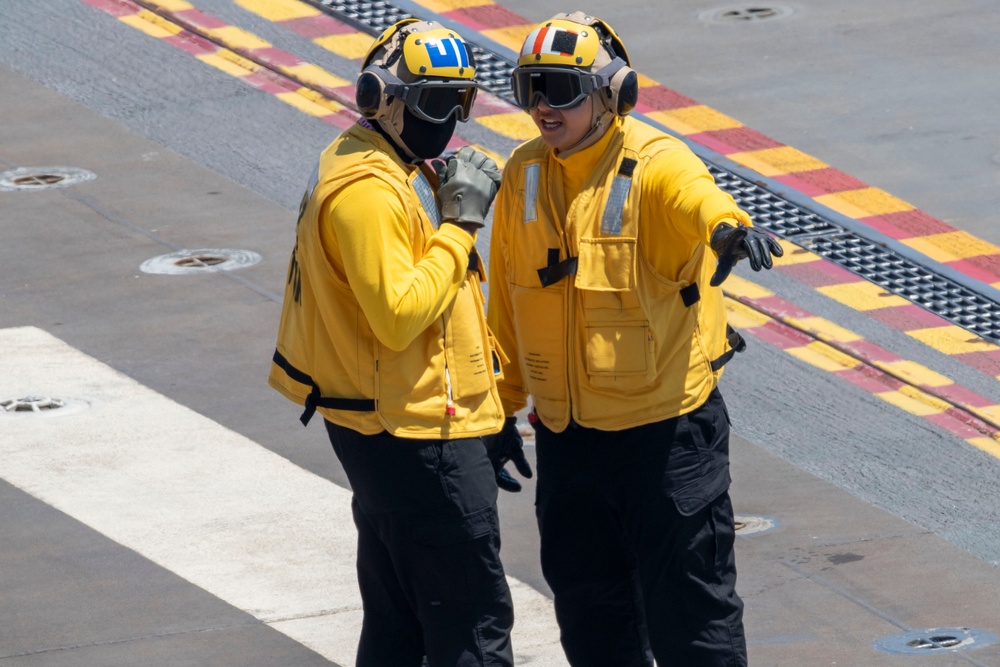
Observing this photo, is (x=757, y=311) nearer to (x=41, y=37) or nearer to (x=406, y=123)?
(x=406, y=123)

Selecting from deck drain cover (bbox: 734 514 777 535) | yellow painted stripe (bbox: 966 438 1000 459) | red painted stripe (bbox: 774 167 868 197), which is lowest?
deck drain cover (bbox: 734 514 777 535)

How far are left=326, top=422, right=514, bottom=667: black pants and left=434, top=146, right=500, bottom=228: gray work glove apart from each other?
0.59 meters

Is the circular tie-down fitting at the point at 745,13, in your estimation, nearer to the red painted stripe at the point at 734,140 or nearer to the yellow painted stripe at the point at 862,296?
the red painted stripe at the point at 734,140

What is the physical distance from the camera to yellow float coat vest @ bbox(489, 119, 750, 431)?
5.02 metres

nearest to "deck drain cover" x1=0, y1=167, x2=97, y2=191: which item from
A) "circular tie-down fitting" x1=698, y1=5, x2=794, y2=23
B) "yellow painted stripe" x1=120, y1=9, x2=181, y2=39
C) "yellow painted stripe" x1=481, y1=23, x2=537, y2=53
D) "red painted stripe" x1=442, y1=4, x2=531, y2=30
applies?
"yellow painted stripe" x1=120, y1=9, x2=181, y2=39

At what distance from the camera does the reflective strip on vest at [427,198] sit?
4.85 metres

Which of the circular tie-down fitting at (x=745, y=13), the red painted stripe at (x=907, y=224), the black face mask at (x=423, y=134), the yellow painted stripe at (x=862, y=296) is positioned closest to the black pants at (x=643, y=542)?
the black face mask at (x=423, y=134)

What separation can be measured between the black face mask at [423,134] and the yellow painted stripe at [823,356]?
13.0 feet

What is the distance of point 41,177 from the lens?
424 inches

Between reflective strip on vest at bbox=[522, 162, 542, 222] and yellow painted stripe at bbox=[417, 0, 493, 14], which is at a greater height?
reflective strip on vest at bbox=[522, 162, 542, 222]

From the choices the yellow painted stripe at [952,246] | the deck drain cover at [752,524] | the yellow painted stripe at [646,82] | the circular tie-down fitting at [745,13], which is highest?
the circular tie-down fitting at [745,13]

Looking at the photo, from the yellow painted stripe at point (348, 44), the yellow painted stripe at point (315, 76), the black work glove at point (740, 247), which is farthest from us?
the yellow painted stripe at point (348, 44)

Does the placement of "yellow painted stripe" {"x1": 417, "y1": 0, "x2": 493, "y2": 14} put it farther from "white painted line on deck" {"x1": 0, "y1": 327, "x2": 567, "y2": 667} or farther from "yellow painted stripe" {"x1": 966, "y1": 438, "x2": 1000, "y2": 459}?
"yellow painted stripe" {"x1": 966, "y1": 438, "x2": 1000, "y2": 459}

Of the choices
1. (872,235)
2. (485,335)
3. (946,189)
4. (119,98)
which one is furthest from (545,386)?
(119,98)
